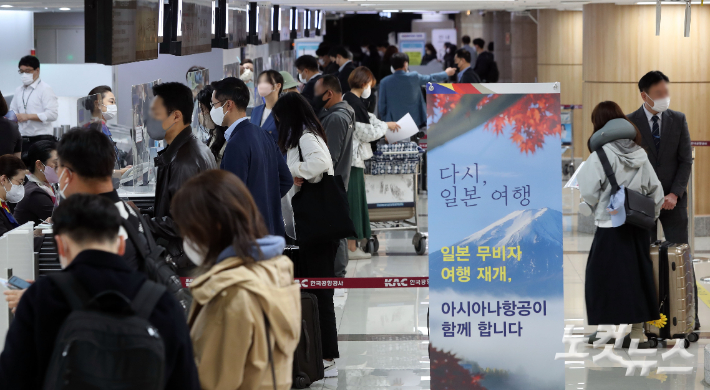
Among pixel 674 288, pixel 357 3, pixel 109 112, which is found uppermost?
pixel 357 3

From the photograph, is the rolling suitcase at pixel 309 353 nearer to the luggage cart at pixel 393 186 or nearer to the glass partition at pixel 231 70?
the luggage cart at pixel 393 186

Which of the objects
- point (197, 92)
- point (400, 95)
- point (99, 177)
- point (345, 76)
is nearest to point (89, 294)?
point (99, 177)

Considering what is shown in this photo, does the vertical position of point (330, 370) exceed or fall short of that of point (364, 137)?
it falls short

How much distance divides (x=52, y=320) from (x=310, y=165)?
2.90m

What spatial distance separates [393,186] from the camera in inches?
313

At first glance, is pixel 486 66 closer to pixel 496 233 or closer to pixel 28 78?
pixel 28 78

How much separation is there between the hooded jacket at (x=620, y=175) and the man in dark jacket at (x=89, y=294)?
3.59 metres

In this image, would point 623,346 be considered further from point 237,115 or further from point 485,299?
point 237,115

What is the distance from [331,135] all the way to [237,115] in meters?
1.36

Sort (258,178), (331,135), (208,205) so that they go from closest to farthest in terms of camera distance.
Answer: (208,205)
(258,178)
(331,135)

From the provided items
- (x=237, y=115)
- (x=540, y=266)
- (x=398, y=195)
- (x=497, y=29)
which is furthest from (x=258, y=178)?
(x=497, y=29)

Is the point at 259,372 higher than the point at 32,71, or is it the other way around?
the point at 32,71

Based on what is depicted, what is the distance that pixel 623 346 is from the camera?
5.34 m

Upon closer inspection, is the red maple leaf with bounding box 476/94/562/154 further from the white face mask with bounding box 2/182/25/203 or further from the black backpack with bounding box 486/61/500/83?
the black backpack with bounding box 486/61/500/83
